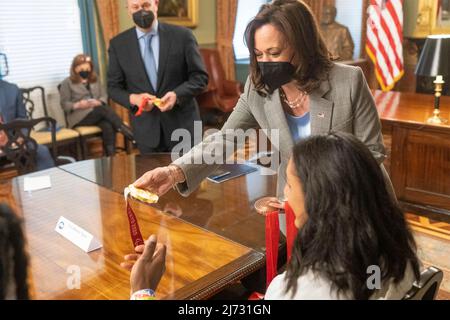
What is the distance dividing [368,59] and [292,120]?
6.31 m

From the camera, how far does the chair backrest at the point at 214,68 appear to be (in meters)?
6.29

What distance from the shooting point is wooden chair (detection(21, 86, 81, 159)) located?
4.50 meters

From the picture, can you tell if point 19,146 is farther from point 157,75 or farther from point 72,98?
point 72,98

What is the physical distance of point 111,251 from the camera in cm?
158

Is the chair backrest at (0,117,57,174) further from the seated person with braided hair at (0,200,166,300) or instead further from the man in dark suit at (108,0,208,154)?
the seated person with braided hair at (0,200,166,300)

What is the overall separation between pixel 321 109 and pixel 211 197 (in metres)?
0.74

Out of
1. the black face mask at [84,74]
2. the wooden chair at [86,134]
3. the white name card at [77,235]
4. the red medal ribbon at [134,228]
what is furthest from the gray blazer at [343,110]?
the black face mask at [84,74]

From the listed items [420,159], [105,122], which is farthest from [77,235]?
[105,122]

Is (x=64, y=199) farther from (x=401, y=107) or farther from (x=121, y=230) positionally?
(x=401, y=107)

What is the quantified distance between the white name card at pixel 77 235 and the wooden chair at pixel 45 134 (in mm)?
2908

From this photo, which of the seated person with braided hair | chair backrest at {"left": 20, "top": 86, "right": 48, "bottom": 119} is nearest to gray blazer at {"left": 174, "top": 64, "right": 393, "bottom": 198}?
the seated person with braided hair
